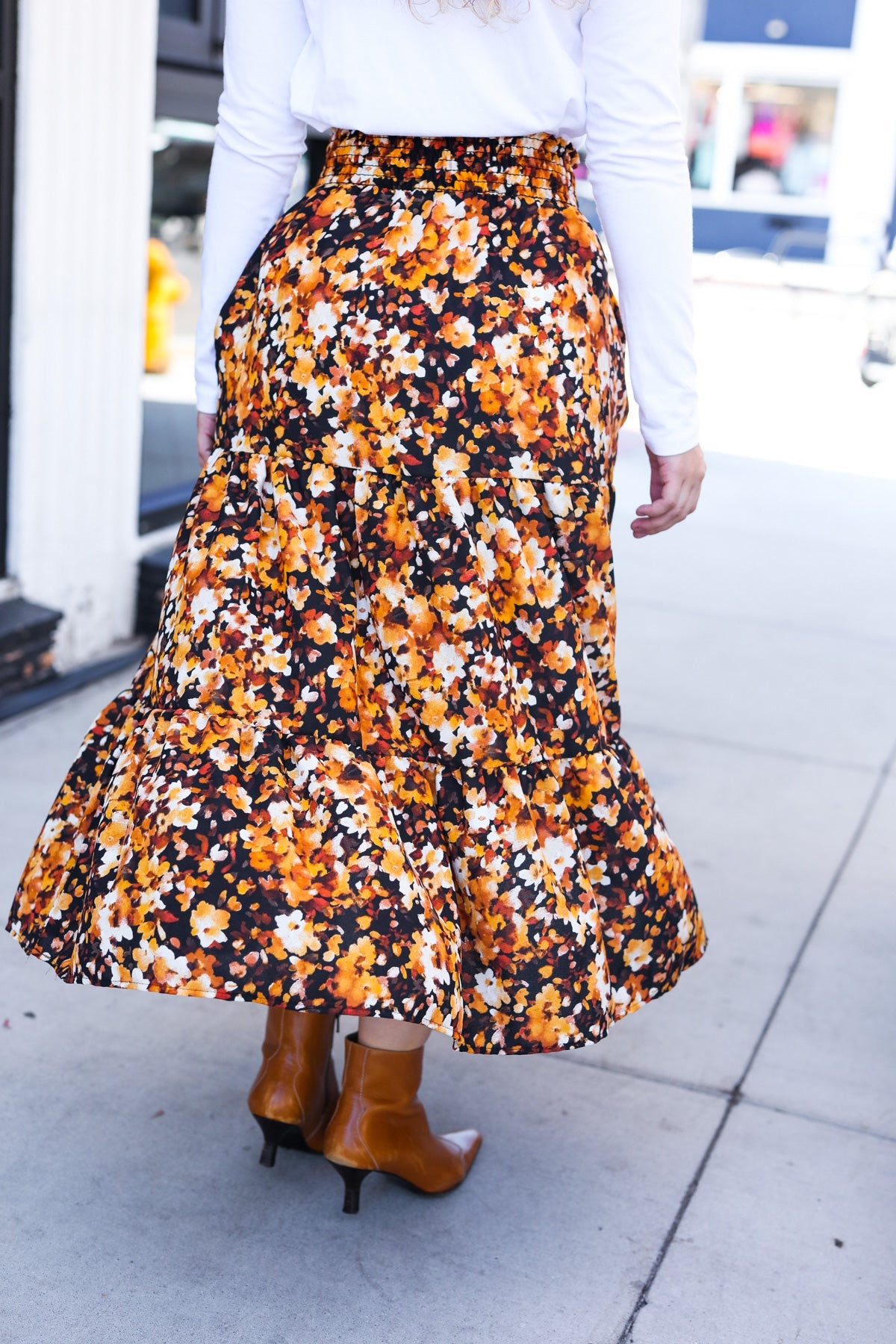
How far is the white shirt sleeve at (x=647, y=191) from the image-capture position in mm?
1727

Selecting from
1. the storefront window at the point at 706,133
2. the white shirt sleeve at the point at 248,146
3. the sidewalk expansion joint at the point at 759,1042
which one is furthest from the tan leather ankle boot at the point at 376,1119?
the storefront window at the point at 706,133

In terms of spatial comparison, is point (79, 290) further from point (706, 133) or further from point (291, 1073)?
point (706, 133)

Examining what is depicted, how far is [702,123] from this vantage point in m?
23.7

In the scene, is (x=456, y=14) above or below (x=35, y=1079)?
above

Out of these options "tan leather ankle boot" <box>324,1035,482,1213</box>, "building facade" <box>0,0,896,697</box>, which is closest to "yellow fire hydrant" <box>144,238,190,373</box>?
"building facade" <box>0,0,896,697</box>

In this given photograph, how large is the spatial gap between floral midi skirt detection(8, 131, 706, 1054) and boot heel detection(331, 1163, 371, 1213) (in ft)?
0.82

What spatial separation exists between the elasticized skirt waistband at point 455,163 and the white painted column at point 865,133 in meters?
21.4

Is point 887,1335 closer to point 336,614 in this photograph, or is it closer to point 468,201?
point 336,614

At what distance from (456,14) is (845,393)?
31.1ft

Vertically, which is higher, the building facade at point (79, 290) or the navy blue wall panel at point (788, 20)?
the navy blue wall panel at point (788, 20)

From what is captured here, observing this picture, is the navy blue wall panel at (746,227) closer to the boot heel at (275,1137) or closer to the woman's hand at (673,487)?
the woman's hand at (673,487)

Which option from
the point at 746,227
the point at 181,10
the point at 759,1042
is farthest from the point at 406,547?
the point at 746,227

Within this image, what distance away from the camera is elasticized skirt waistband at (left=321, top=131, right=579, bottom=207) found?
1.79 m

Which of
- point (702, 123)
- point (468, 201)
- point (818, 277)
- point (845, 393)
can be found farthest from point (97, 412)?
point (702, 123)
